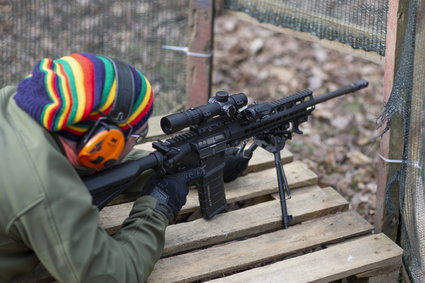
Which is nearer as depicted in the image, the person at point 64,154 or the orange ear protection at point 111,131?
the person at point 64,154

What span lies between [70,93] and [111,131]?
9.0 inches

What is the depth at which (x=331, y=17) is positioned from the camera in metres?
3.86

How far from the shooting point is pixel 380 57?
3471mm

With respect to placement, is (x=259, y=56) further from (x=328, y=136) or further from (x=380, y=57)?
(x=380, y=57)

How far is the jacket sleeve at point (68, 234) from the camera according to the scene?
7.63ft

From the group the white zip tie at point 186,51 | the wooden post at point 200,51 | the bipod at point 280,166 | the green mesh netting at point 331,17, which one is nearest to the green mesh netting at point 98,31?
the white zip tie at point 186,51

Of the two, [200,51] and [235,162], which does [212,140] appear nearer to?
[235,162]

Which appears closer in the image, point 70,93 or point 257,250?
point 70,93

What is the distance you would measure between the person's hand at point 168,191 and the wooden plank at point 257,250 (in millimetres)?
269

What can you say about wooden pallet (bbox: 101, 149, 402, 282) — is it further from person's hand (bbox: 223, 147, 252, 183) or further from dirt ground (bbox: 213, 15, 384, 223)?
dirt ground (bbox: 213, 15, 384, 223)

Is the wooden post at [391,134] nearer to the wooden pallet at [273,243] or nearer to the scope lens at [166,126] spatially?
the wooden pallet at [273,243]

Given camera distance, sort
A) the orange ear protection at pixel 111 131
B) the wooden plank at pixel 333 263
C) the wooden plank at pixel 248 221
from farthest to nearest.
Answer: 1. the wooden plank at pixel 248 221
2. the wooden plank at pixel 333 263
3. the orange ear protection at pixel 111 131

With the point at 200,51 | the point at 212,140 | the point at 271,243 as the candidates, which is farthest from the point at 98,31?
the point at 271,243

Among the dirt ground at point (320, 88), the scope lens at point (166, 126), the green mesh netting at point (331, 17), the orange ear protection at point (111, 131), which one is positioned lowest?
the dirt ground at point (320, 88)
